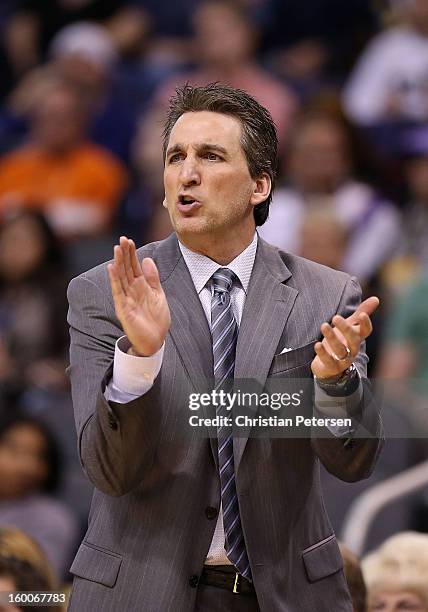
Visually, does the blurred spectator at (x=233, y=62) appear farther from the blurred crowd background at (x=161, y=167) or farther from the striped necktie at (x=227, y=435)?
the striped necktie at (x=227, y=435)

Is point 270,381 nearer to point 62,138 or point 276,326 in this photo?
point 276,326

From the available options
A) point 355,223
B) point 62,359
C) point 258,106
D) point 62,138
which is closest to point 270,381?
point 258,106

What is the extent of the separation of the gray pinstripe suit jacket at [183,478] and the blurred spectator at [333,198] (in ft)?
9.00

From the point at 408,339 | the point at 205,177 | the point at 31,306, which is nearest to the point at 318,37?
the point at 31,306

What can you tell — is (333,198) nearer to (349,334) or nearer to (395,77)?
(395,77)

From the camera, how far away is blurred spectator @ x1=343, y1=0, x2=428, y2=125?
549cm

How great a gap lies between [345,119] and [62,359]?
1.60 m

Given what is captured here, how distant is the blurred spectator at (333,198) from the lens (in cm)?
487

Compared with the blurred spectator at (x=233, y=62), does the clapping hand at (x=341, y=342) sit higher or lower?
lower

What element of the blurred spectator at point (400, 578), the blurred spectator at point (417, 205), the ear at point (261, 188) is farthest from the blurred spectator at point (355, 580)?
the blurred spectator at point (417, 205)

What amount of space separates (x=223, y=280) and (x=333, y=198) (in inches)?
118

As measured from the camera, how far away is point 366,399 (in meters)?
2.00

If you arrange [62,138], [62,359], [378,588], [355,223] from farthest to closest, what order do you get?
[62,138]
[355,223]
[62,359]
[378,588]

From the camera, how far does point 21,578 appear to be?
251 cm
